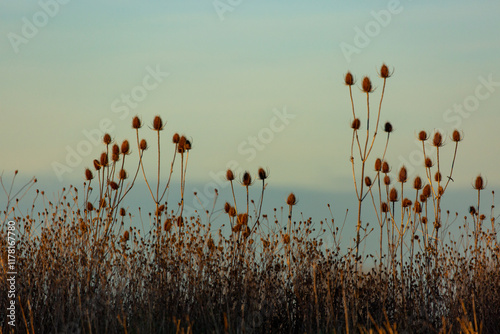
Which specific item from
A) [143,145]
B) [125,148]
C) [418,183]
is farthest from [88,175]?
[418,183]

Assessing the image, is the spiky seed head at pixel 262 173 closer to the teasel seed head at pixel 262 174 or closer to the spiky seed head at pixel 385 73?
the teasel seed head at pixel 262 174

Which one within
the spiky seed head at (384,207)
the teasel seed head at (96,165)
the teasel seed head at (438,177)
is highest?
the teasel seed head at (438,177)

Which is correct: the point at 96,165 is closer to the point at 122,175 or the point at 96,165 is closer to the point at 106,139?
the point at 106,139

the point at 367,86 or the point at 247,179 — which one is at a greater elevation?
the point at 367,86

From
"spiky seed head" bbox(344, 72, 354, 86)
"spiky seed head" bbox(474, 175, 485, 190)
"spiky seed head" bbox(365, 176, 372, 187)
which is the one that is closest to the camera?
"spiky seed head" bbox(344, 72, 354, 86)

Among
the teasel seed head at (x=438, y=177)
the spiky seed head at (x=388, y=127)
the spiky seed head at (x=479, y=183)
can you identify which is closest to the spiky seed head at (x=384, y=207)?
the teasel seed head at (x=438, y=177)

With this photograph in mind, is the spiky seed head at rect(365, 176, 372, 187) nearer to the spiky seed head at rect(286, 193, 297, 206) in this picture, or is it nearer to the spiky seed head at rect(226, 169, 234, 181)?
the spiky seed head at rect(286, 193, 297, 206)

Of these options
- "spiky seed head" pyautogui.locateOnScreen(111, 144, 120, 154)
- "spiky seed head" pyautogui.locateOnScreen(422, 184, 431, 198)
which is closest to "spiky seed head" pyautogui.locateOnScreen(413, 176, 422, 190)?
"spiky seed head" pyautogui.locateOnScreen(422, 184, 431, 198)

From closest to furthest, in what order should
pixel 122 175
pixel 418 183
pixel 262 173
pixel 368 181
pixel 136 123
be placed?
pixel 262 173 < pixel 122 175 < pixel 136 123 < pixel 368 181 < pixel 418 183

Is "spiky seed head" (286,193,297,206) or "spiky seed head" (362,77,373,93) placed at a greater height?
"spiky seed head" (362,77,373,93)

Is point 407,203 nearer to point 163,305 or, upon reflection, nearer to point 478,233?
point 478,233

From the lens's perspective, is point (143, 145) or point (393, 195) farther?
point (393, 195)

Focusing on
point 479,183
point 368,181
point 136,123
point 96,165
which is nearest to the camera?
point 136,123

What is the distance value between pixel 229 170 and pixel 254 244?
2.78 feet
